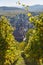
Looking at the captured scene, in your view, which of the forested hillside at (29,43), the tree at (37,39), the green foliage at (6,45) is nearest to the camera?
the tree at (37,39)

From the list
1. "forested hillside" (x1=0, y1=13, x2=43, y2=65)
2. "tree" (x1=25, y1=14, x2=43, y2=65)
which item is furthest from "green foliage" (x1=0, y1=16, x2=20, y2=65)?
"tree" (x1=25, y1=14, x2=43, y2=65)

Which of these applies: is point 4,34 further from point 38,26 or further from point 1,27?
point 38,26

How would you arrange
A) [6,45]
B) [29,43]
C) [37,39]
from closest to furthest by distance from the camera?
[37,39]
[29,43]
[6,45]

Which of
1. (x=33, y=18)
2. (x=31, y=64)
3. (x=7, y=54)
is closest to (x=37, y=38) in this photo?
(x=33, y=18)

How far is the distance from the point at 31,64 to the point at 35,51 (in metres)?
35.2

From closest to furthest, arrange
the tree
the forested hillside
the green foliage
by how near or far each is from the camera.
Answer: the tree → the forested hillside → the green foliage

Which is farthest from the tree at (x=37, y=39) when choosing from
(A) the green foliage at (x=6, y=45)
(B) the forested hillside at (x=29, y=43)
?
(A) the green foliage at (x=6, y=45)

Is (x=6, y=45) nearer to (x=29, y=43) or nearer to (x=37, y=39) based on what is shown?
(x=29, y=43)

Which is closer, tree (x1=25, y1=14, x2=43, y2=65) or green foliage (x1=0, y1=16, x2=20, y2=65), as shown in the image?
tree (x1=25, y1=14, x2=43, y2=65)

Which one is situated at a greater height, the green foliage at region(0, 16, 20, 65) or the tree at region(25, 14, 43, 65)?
the tree at region(25, 14, 43, 65)

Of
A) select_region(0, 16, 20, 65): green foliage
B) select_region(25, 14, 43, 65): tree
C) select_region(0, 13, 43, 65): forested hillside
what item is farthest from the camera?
select_region(0, 16, 20, 65): green foliage

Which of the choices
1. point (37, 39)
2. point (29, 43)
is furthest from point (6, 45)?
point (37, 39)

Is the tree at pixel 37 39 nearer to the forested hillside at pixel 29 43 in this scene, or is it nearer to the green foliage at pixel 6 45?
the forested hillside at pixel 29 43

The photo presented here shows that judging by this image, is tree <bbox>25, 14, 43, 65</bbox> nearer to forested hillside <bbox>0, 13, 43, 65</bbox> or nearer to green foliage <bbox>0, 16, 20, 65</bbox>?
forested hillside <bbox>0, 13, 43, 65</bbox>
